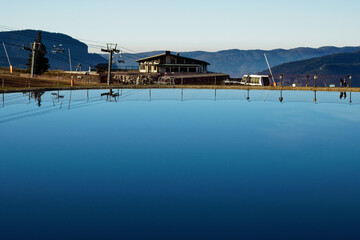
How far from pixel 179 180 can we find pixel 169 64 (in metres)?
101

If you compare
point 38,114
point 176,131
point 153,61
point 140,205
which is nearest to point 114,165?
point 140,205

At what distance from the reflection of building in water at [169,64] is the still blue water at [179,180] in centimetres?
7784

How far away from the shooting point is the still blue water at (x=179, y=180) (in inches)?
593

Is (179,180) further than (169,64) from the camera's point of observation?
No

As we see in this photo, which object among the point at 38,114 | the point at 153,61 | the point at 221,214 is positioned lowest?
the point at 221,214

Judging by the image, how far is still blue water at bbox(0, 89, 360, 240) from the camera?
15055 millimetres

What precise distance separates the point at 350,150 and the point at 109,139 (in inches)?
748

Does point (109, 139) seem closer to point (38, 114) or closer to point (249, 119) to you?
point (38, 114)

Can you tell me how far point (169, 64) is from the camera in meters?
121

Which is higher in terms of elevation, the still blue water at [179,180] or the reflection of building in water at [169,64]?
the reflection of building in water at [169,64]

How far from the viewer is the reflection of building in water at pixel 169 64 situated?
121500mm

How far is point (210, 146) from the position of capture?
104ft

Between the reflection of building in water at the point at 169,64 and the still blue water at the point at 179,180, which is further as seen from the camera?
the reflection of building in water at the point at 169,64

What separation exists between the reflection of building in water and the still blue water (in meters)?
77.8
